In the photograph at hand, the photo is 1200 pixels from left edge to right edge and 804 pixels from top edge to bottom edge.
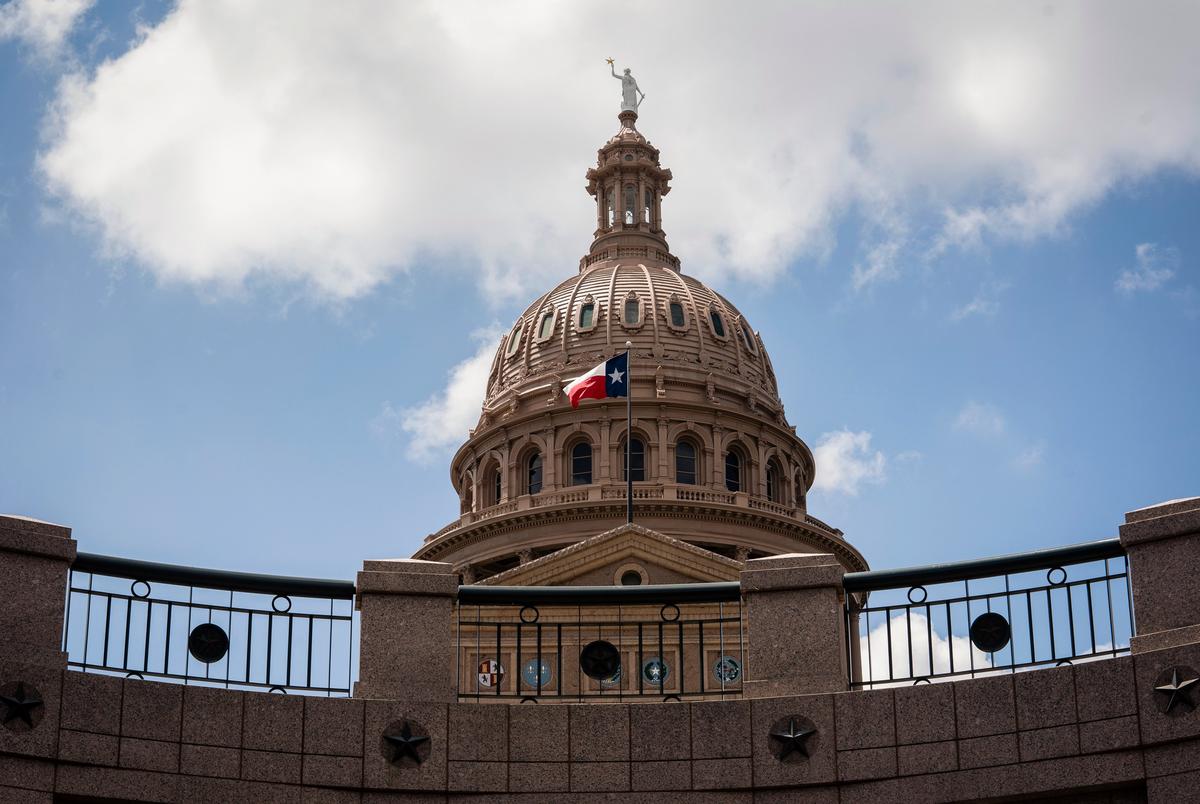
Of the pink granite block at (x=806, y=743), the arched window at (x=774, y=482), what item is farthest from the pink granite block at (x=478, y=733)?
the arched window at (x=774, y=482)

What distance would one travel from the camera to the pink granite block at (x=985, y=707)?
1547cm

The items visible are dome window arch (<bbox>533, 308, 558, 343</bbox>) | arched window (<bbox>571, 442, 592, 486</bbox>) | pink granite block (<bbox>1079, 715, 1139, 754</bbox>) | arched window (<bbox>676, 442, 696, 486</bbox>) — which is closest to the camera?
pink granite block (<bbox>1079, 715, 1139, 754</bbox>)

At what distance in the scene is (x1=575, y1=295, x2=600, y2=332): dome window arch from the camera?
3652 inches

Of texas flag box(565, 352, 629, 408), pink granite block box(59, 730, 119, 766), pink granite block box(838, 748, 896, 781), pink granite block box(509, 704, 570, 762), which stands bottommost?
pink granite block box(838, 748, 896, 781)

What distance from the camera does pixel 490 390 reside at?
3772 inches

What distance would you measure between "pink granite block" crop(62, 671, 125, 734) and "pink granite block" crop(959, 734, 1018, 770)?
21.0 ft

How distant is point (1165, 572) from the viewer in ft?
51.3

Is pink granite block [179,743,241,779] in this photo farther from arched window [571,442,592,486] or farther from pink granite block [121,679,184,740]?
arched window [571,442,592,486]

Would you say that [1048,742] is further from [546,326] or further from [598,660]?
[546,326]

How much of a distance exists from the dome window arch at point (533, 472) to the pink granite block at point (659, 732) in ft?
236

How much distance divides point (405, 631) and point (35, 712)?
2.99 metres

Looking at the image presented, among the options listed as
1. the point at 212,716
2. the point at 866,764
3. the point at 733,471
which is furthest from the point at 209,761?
the point at 733,471

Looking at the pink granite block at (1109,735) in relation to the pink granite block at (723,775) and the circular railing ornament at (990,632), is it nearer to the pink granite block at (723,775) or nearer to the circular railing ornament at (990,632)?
the circular railing ornament at (990,632)

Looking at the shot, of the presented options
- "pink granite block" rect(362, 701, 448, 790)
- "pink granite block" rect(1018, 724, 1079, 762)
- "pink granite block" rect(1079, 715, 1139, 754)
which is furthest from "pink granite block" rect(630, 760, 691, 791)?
"pink granite block" rect(1079, 715, 1139, 754)
